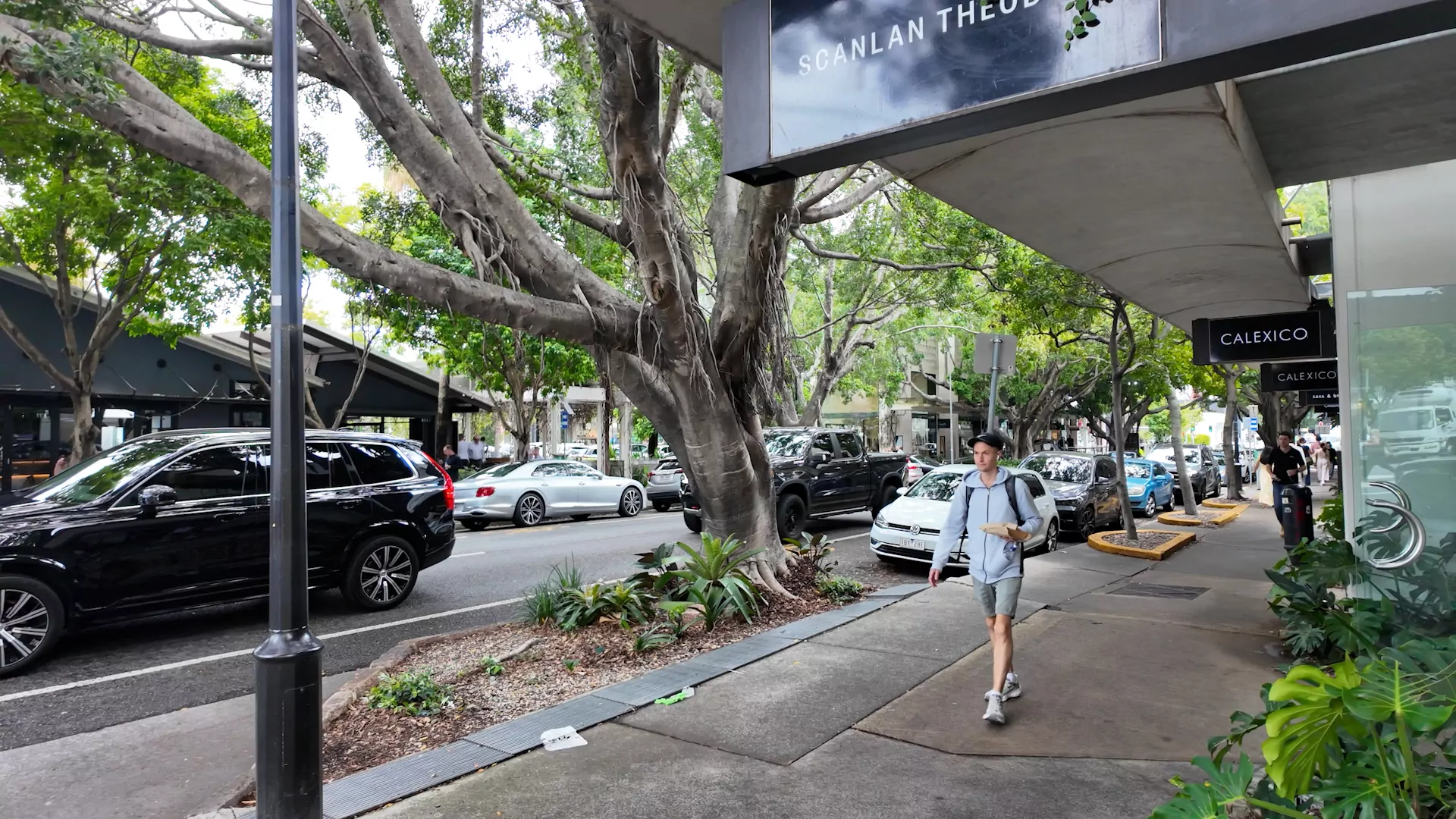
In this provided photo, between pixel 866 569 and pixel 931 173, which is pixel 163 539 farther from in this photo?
pixel 866 569

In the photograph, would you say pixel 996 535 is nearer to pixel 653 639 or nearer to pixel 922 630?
pixel 922 630

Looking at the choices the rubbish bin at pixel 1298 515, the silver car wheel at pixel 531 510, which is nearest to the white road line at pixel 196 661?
the silver car wheel at pixel 531 510

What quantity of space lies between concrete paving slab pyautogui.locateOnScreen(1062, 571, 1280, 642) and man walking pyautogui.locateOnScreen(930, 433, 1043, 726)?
319 cm

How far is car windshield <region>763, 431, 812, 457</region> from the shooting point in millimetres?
15023

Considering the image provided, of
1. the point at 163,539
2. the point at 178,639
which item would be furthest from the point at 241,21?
the point at 178,639

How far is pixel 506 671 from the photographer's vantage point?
629 centimetres

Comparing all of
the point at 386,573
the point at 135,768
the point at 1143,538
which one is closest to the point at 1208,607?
the point at 1143,538

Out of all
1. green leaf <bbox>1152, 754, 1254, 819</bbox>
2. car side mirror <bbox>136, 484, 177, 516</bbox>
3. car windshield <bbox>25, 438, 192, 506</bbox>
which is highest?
car windshield <bbox>25, 438, 192, 506</bbox>

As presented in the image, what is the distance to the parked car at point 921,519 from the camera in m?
11.2

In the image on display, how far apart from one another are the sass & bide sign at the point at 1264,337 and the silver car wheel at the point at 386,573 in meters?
9.41

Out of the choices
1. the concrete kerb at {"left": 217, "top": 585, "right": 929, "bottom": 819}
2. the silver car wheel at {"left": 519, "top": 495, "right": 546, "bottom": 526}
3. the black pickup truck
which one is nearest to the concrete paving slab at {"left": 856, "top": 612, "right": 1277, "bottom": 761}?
the concrete kerb at {"left": 217, "top": 585, "right": 929, "bottom": 819}

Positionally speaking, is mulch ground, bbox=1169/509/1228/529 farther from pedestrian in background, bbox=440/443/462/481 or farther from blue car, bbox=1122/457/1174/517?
pedestrian in background, bbox=440/443/462/481

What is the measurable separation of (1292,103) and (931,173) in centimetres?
215

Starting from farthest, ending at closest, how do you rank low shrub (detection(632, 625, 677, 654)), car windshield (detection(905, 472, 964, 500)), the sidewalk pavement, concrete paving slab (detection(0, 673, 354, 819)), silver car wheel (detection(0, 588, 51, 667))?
car windshield (detection(905, 472, 964, 500)) → low shrub (detection(632, 625, 677, 654)) → silver car wheel (detection(0, 588, 51, 667)) → concrete paving slab (detection(0, 673, 354, 819)) → the sidewalk pavement
